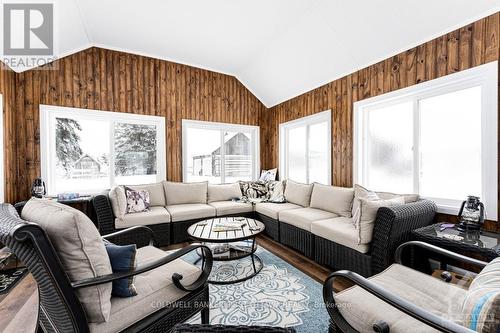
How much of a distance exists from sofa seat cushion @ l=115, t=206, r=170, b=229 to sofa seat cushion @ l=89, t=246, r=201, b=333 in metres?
1.60

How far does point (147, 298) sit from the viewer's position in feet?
3.95

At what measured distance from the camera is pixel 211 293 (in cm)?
204

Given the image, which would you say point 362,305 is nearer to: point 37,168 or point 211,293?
point 211,293

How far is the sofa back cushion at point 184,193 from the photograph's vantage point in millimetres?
3838

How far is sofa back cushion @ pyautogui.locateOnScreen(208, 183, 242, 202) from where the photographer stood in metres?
4.18

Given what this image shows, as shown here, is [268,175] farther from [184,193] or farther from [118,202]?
[118,202]

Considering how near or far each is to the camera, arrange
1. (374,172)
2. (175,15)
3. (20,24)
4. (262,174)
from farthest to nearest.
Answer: (262,174)
(374,172)
(175,15)
(20,24)

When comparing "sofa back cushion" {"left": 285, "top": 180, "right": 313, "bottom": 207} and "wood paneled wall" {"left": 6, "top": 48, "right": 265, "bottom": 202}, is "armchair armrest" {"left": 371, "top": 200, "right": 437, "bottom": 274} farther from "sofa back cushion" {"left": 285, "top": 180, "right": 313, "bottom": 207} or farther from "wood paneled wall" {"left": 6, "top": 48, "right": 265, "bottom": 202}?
"wood paneled wall" {"left": 6, "top": 48, "right": 265, "bottom": 202}

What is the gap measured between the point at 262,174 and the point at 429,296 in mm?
3940

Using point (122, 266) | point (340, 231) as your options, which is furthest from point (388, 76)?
point (122, 266)

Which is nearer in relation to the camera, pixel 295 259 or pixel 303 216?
pixel 295 259

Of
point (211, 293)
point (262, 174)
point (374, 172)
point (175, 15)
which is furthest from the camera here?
point (262, 174)

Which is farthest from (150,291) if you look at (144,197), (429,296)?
(144,197)

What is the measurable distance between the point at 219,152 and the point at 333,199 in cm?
267
